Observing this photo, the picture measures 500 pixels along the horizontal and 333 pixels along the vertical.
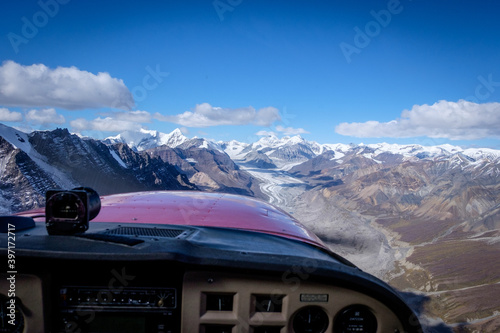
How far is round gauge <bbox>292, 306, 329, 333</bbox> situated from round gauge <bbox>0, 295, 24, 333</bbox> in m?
2.51

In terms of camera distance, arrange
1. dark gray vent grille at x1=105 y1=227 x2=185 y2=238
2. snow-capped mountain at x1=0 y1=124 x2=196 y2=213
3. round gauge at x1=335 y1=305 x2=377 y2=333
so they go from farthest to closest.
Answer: snow-capped mountain at x1=0 y1=124 x2=196 y2=213 → dark gray vent grille at x1=105 y1=227 x2=185 y2=238 → round gauge at x1=335 y1=305 x2=377 y2=333

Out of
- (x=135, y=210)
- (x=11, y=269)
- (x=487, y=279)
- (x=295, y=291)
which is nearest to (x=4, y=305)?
(x=11, y=269)

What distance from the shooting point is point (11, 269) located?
3172 millimetres

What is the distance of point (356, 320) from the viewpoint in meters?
3.52

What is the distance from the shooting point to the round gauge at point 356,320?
3.48 m

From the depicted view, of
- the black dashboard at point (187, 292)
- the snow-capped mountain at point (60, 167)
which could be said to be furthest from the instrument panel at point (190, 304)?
the snow-capped mountain at point (60, 167)

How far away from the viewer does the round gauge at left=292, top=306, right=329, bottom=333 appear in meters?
3.50

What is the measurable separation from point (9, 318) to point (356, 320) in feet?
10.5

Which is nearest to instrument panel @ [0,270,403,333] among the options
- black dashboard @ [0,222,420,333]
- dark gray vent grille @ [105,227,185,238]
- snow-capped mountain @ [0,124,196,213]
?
black dashboard @ [0,222,420,333]

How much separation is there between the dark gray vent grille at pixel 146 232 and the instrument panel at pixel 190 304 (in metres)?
0.66

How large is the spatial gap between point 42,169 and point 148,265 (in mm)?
139851

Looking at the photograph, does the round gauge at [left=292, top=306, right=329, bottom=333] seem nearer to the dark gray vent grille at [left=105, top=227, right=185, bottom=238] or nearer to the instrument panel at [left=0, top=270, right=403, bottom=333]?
the instrument panel at [left=0, top=270, right=403, bottom=333]

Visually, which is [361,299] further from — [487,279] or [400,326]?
[487,279]

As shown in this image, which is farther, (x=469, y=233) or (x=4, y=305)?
(x=469, y=233)
